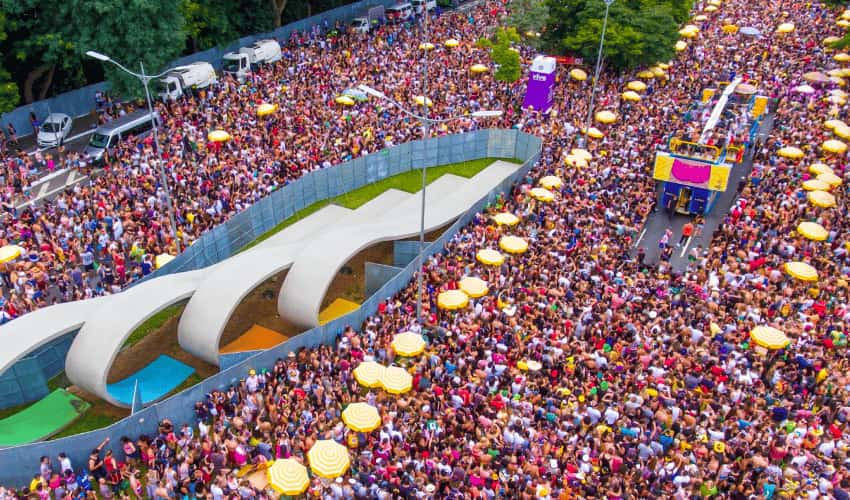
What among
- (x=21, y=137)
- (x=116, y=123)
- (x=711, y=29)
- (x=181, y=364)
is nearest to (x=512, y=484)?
(x=181, y=364)

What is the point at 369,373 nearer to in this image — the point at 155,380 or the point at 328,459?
the point at 328,459

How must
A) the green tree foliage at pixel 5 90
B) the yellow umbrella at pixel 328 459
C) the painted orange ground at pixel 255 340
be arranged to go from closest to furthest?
the yellow umbrella at pixel 328 459 → the painted orange ground at pixel 255 340 → the green tree foliage at pixel 5 90

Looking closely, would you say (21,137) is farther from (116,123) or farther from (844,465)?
(844,465)

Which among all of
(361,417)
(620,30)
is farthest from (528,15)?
(361,417)

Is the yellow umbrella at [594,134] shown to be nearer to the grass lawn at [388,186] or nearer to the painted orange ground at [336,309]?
the grass lawn at [388,186]

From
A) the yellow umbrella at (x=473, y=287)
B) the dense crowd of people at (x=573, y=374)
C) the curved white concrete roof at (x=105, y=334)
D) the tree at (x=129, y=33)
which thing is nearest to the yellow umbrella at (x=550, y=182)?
the dense crowd of people at (x=573, y=374)

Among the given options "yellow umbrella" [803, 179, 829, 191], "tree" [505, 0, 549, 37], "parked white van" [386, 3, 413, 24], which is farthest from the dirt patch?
"parked white van" [386, 3, 413, 24]

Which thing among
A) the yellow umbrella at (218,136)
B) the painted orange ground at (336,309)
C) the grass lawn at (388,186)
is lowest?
the painted orange ground at (336,309)
